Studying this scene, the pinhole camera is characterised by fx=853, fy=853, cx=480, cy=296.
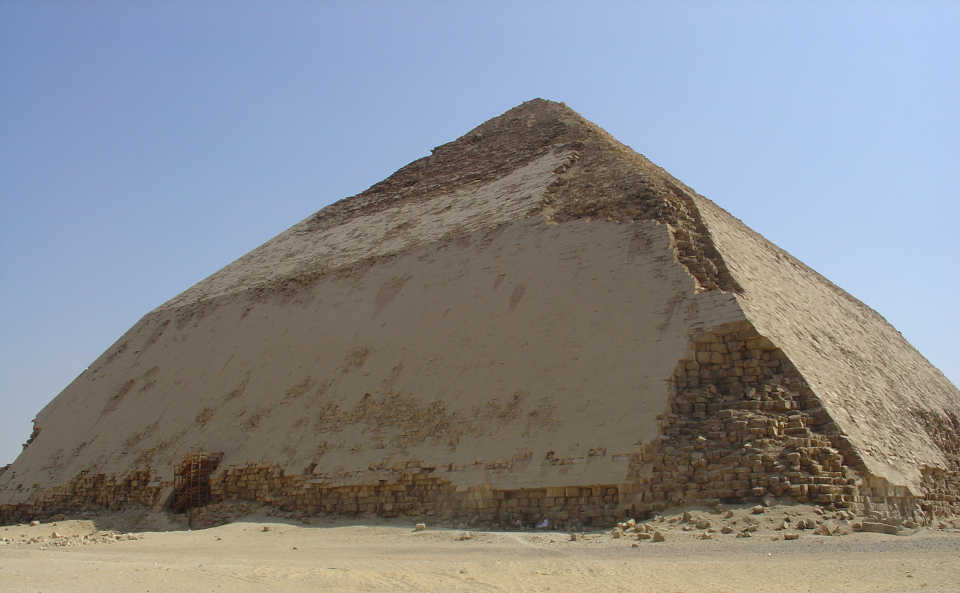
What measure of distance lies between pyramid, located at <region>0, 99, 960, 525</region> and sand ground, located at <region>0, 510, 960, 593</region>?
3.15 feet

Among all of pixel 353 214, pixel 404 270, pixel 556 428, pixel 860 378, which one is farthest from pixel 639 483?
pixel 353 214

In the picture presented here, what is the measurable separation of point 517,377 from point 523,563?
4.48 metres

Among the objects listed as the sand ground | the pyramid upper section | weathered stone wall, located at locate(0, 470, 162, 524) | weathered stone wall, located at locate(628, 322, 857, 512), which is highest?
the pyramid upper section

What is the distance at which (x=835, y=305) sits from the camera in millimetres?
16297

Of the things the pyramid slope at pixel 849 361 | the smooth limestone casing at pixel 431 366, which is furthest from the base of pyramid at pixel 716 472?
the pyramid slope at pixel 849 361

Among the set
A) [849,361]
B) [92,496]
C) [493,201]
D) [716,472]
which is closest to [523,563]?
[716,472]

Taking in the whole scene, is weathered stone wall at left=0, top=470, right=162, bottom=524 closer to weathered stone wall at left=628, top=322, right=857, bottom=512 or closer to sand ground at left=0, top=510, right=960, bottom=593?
sand ground at left=0, top=510, right=960, bottom=593

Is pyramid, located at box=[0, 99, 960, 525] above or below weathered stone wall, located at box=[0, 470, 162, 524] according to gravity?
above

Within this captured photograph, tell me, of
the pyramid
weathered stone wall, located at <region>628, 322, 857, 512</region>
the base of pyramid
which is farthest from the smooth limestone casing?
weathered stone wall, located at <region>628, 322, 857, 512</region>

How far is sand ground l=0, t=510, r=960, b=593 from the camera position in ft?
20.2

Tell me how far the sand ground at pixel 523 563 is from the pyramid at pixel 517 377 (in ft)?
3.15

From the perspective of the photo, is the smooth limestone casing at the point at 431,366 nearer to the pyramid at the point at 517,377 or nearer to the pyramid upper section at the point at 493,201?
the pyramid at the point at 517,377

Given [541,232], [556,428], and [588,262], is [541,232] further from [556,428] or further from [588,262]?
[556,428]

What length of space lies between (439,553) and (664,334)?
4.06 metres
